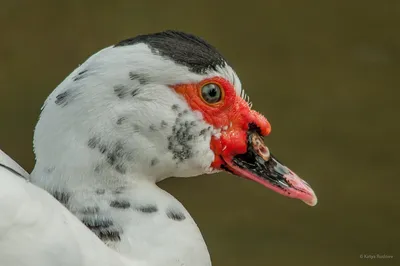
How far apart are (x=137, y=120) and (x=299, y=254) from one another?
6.22 feet

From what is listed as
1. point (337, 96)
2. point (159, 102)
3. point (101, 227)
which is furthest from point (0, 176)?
point (337, 96)

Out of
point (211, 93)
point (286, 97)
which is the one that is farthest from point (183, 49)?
point (286, 97)

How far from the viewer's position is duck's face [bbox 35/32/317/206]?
2.11 meters

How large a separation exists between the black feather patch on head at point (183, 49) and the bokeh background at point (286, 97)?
1.77 metres

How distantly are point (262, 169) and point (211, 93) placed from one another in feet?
0.89

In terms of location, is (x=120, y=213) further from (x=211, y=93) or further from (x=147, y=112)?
(x=211, y=93)

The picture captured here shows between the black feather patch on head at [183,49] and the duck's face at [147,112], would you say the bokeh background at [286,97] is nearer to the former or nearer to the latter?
the duck's face at [147,112]

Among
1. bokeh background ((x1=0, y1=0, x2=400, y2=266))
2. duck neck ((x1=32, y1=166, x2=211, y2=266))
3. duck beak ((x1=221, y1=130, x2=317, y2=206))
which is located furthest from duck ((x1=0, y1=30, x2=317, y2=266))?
bokeh background ((x1=0, y1=0, x2=400, y2=266))

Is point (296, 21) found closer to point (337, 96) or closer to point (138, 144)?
point (337, 96)

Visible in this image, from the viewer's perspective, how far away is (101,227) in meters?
2.14

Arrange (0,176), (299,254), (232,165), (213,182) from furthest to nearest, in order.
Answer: (213,182) → (299,254) → (232,165) → (0,176)

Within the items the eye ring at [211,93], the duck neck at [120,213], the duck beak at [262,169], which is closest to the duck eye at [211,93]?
the eye ring at [211,93]

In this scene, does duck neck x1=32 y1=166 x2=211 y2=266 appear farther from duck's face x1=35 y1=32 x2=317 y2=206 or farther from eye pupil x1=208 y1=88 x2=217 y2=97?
eye pupil x1=208 y1=88 x2=217 y2=97

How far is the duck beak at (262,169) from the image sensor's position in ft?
7.68
